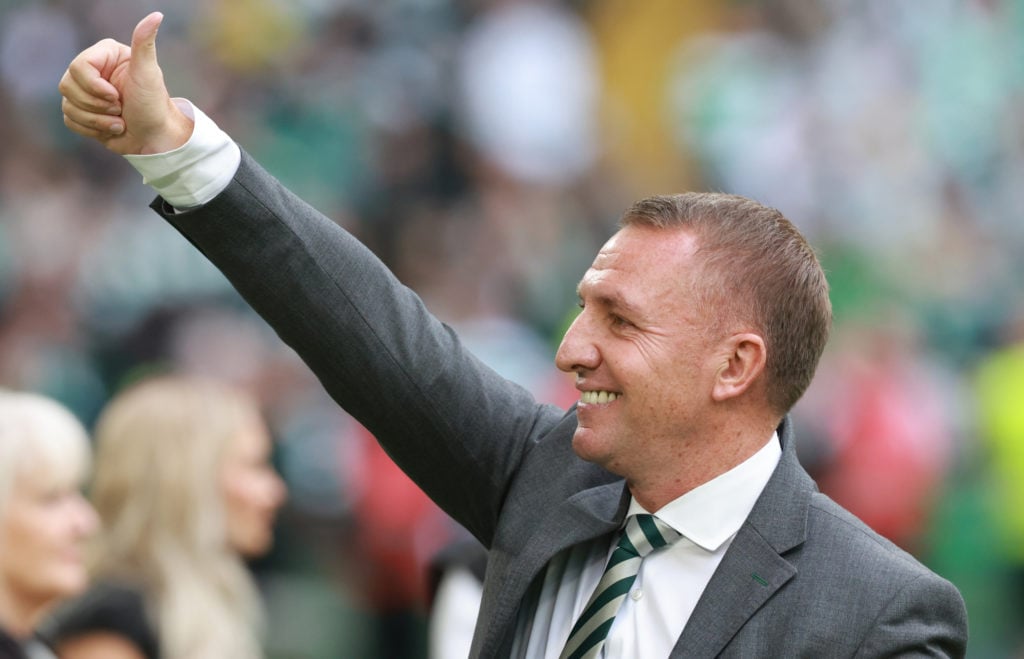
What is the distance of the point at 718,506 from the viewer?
8.80ft

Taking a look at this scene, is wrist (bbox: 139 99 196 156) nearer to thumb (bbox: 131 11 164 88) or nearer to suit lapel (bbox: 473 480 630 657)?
thumb (bbox: 131 11 164 88)

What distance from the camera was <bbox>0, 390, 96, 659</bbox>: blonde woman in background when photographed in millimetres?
3936

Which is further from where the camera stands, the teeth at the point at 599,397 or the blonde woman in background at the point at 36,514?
the blonde woman in background at the point at 36,514

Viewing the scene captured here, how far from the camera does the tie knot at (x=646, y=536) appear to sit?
269 centimetres

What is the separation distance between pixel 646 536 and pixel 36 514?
1927 millimetres

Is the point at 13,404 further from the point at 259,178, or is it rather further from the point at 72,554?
the point at 259,178

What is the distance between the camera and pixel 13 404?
13.5 feet

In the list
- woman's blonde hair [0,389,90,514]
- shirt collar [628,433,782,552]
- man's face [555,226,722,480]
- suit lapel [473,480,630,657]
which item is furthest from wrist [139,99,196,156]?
woman's blonde hair [0,389,90,514]

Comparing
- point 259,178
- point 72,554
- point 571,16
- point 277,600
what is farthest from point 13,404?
point 571,16

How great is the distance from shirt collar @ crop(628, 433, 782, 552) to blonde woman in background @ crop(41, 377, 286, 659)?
1989mm

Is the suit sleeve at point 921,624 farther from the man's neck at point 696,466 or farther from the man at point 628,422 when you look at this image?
the man's neck at point 696,466

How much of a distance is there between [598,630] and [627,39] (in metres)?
8.61

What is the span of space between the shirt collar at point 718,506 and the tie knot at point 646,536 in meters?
0.02

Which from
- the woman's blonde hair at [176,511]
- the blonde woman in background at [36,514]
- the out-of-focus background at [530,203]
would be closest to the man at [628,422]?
the blonde woman in background at [36,514]
